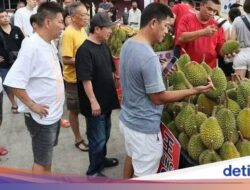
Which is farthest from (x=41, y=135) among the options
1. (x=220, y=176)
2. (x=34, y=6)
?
(x=34, y=6)

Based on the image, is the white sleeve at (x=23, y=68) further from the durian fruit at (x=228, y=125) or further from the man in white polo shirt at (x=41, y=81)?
the durian fruit at (x=228, y=125)

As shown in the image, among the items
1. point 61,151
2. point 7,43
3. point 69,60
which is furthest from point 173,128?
point 7,43

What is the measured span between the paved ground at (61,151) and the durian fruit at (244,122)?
5.47 feet

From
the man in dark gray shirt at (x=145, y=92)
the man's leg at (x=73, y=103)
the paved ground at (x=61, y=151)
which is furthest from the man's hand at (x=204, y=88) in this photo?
the man's leg at (x=73, y=103)

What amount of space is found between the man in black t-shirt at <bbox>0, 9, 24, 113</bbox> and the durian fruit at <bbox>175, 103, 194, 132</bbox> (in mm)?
3253

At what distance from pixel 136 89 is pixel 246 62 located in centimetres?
239

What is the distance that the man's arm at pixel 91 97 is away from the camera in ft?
10.5

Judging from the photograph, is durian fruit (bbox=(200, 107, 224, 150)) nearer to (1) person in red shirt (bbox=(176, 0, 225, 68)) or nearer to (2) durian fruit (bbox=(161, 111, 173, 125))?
(2) durian fruit (bbox=(161, 111, 173, 125))

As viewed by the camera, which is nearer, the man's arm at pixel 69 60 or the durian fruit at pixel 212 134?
the durian fruit at pixel 212 134

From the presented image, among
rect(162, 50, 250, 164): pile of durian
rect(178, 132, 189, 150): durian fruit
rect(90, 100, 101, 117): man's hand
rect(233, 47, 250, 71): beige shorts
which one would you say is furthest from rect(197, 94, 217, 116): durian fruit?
rect(233, 47, 250, 71): beige shorts

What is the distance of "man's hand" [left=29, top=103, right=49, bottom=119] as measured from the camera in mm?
2617

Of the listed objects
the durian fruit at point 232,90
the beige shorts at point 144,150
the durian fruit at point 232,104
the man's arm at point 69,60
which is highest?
the durian fruit at point 232,90

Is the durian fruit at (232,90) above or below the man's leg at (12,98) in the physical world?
above

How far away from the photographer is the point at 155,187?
1.74 metres
